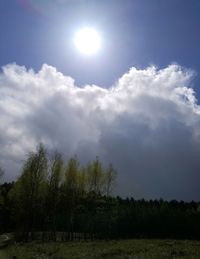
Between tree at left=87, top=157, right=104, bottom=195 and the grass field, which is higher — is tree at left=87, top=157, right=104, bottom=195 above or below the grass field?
above

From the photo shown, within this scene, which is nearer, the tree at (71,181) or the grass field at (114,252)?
the grass field at (114,252)

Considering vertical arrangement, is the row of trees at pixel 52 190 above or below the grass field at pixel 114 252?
above

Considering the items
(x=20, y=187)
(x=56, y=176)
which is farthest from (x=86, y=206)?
(x=20, y=187)

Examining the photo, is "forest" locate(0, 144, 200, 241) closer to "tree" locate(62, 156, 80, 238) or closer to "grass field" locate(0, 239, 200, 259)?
"tree" locate(62, 156, 80, 238)

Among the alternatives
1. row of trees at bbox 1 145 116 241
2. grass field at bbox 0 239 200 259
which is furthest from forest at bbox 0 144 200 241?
grass field at bbox 0 239 200 259

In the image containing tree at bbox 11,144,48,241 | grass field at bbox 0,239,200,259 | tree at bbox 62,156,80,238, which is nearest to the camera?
grass field at bbox 0,239,200,259

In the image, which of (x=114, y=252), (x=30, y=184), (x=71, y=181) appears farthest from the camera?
(x=71, y=181)

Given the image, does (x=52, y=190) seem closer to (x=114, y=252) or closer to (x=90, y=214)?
(x=90, y=214)

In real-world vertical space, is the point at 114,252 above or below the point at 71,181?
below

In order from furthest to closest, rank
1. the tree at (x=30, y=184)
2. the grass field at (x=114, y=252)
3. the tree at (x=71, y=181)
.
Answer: the tree at (x=71, y=181) → the tree at (x=30, y=184) → the grass field at (x=114, y=252)

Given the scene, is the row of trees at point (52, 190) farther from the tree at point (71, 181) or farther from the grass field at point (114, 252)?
the grass field at point (114, 252)

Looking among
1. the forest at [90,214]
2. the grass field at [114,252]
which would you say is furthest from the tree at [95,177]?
the grass field at [114,252]

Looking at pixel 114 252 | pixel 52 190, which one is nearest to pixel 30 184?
pixel 52 190

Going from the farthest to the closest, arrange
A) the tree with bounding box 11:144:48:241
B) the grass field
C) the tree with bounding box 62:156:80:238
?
the tree with bounding box 62:156:80:238, the tree with bounding box 11:144:48:241, the grass field
